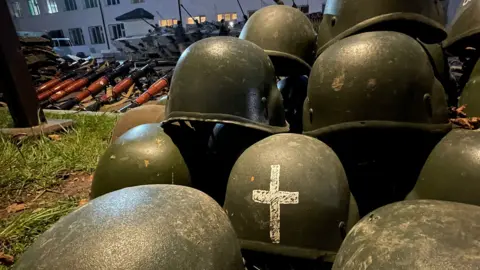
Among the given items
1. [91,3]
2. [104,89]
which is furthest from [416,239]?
[91,3]

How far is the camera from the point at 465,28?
272cm

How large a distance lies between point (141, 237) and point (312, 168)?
0.98 m

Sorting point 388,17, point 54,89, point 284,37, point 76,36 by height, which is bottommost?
point 76,36

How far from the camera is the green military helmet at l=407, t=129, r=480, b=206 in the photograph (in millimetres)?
1781

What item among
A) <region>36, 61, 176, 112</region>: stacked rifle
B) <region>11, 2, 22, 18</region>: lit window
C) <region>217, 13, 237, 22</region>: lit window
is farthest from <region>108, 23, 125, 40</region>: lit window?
<region>36, 61, 176, 112</region>: stacked rifle

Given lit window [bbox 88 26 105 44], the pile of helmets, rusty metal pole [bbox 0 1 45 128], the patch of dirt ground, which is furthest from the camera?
lit window [bbox 88 26 105 44]

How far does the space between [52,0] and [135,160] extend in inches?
1026

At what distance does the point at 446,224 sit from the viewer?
1.12 meters

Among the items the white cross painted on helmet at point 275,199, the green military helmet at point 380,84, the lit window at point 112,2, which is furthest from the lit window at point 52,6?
the white cross painted on helmet at point 275,199

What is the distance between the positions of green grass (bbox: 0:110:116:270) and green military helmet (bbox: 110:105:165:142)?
28.8 inches

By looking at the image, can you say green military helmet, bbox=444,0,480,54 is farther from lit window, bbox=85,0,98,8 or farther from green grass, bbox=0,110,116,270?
lit window, bbox=85,0,98,8

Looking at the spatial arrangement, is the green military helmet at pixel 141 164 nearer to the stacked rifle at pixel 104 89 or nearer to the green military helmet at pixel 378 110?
the green military helmet at pixel 378 110

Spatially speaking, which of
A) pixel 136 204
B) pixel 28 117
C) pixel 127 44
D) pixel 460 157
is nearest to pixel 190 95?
pixel 136 204

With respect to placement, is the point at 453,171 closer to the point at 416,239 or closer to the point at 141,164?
the point at 416,239
